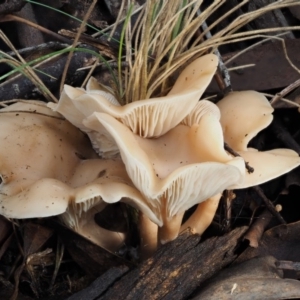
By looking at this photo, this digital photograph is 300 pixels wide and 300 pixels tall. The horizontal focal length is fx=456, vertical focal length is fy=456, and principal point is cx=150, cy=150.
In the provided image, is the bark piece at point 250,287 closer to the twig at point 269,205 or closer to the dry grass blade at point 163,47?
the twig at point 269,205

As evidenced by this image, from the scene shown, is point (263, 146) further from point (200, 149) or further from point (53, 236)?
point (53, 236)

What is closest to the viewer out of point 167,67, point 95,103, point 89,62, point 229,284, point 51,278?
point 95,103

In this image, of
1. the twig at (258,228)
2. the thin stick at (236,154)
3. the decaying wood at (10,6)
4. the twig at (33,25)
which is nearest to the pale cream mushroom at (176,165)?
the thin stick at (236,154)

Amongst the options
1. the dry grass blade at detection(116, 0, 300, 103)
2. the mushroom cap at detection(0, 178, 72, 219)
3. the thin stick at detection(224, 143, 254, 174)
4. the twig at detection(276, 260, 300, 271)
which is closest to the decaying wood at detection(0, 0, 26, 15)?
the dry grass blade at detection(116, 0, 300, 103)

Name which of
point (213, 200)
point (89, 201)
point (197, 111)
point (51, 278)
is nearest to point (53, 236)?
point (51, 278)

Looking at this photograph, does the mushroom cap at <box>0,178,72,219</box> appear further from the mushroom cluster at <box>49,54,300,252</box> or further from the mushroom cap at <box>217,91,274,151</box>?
the mushroom cap at <box>217,91,274,151</box>

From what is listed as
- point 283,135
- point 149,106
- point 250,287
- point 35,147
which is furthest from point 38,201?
point 283,135

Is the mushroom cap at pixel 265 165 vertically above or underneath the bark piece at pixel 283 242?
above

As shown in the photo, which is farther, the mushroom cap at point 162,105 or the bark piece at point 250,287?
the bark piece at point 250,287
